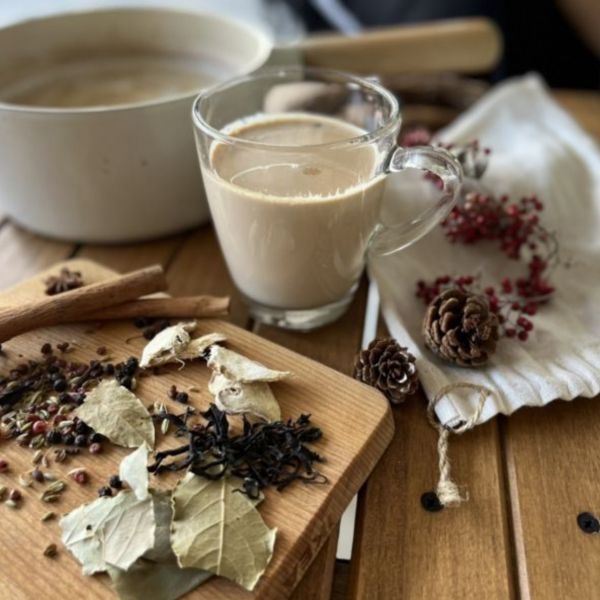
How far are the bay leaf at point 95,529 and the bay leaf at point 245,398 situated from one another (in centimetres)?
10

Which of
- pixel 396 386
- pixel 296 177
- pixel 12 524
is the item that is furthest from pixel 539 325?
pixel 12 524

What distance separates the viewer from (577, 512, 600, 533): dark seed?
21.9 inches

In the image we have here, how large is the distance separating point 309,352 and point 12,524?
31 cm

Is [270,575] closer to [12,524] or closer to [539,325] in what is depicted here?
[12,524]

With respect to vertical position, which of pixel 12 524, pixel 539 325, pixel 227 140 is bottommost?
pixel 539 325

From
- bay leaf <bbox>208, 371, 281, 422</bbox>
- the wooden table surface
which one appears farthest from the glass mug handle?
bay leaf <bbox>208, 371, 281, 422</bbox>

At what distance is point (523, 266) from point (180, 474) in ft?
1.52

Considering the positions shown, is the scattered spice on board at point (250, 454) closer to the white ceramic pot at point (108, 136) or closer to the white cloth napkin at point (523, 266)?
the white cloth napkin at point (523, 266)

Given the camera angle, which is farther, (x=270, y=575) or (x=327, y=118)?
(x=327, y=118)

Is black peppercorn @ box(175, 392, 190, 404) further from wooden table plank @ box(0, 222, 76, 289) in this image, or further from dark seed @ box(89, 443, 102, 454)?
wooden table plank @ box(0, 222, 76, 289)

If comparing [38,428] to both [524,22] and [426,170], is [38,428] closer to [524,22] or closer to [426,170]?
[426,170]

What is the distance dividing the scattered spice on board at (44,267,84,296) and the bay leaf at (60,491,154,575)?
0.28 meters

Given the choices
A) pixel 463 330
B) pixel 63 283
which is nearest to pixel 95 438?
pixel 63 283

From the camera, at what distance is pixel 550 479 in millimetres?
600
